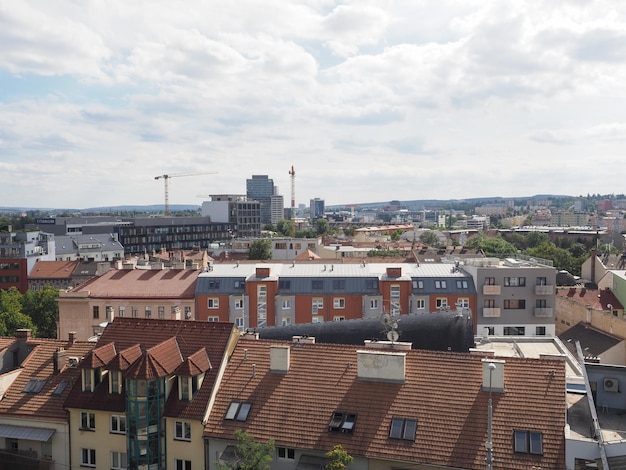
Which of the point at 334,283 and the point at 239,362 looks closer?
the point at 239,362

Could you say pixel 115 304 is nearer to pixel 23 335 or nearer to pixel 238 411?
pixel 23 335

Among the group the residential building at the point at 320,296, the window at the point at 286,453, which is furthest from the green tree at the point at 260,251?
the window at the point at 286,453

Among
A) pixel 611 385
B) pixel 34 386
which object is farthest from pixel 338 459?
pixel 34 386

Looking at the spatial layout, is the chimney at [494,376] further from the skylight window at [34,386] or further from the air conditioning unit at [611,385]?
the skylight window at [34,386]

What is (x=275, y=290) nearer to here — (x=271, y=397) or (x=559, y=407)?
(x=271, y=397)

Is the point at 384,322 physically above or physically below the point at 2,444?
above

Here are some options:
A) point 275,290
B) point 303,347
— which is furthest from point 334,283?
point 303,347
